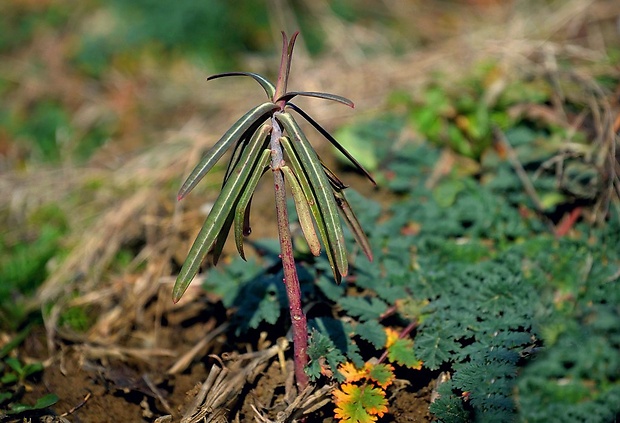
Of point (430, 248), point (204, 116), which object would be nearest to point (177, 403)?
point (430, 248)

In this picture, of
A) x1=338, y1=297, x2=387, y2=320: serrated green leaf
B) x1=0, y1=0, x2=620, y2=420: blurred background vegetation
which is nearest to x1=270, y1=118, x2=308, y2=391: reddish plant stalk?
x1=338, y1=297, x2=387, y2=320: serrated green leaf

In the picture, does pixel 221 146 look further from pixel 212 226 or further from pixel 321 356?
pixel 321 356

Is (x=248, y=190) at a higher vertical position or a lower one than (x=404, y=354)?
higher

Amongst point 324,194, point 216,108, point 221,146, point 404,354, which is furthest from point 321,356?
point 216,108

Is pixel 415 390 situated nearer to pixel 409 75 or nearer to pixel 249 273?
pixel 249 273

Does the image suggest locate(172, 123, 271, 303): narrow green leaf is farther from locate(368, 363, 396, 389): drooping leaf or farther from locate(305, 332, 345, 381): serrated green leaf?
locate(368, 363, 396, 389): drooping leaf
